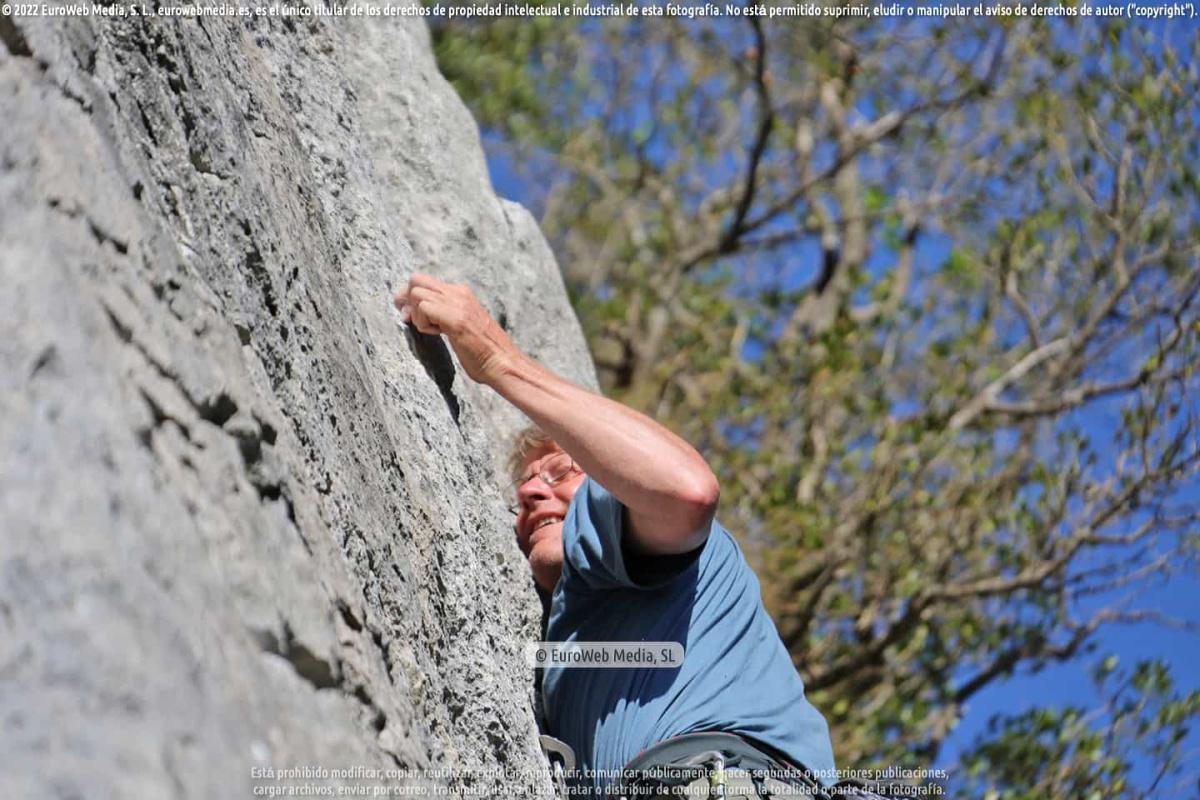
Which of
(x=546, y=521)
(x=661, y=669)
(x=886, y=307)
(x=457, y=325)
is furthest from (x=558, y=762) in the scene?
(x=886, y=307)

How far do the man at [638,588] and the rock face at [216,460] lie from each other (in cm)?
14

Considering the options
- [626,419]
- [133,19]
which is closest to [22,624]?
[133,19]

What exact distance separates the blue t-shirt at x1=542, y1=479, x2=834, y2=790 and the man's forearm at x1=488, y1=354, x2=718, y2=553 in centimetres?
10

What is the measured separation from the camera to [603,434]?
3.00 m

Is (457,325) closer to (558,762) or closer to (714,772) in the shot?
(558,762)

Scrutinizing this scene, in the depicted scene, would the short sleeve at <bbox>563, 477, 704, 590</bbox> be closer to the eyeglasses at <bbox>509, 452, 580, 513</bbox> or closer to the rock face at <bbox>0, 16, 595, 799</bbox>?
the rock face at <bbox>0, 16, 595, 799</bbox>

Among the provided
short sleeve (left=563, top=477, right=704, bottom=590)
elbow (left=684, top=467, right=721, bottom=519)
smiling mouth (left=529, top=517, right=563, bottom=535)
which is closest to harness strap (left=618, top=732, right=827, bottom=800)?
short sleeve (left=563, top=477, right=704, bottom=590)

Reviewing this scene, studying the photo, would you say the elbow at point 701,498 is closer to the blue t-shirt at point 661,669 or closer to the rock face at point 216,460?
the blue t-shirt at point 661,669

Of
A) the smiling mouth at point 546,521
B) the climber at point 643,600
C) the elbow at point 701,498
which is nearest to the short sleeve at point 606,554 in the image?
the climber at point 643,600

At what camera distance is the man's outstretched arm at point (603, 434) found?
2951 millimetres

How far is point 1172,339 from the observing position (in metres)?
6.82

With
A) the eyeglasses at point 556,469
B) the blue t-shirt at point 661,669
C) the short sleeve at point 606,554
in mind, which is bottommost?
the blue t-shirt at point 661,669

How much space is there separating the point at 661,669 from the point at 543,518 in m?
0.67

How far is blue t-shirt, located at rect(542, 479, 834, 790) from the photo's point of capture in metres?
Result: 3.08
